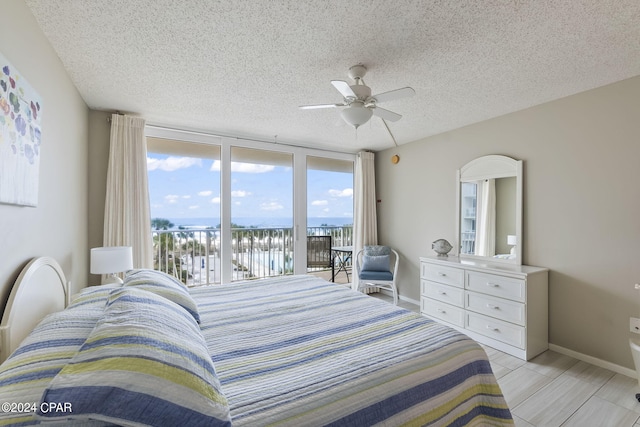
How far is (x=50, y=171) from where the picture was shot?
76.5 inches

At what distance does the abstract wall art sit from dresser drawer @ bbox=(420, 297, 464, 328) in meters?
3.78

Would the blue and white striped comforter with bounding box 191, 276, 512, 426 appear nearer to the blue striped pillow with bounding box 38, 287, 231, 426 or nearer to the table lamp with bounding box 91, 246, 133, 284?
the blue striped pillow with bounding box 38, 287, 231, 426

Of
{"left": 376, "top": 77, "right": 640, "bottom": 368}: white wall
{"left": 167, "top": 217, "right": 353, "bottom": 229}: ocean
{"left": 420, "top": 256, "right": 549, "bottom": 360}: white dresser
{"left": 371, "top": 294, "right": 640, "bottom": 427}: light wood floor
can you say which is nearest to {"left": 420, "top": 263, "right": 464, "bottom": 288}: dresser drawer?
{"left": 420, "top": 256, "right": 549, "bottom": 360}: white dresser

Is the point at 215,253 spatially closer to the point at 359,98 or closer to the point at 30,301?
the point at 30,301

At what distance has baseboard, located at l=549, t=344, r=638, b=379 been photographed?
234 centimetres

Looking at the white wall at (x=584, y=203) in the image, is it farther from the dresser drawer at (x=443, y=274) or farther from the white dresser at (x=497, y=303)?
the dresser drawer at (x=443, y=274)

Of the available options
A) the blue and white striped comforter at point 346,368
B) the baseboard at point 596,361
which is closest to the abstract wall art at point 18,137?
the blue and white striped comforter at point 346,368

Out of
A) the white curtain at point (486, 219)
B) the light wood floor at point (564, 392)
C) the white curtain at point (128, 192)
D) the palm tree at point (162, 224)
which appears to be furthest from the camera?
the palm tree at point (162, 224)

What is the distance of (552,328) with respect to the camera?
9.23ft

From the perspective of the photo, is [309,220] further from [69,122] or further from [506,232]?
[69,122]

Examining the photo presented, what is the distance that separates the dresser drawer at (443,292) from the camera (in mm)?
3191

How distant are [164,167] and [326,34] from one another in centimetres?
280

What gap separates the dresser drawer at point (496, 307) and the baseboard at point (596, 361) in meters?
0.55

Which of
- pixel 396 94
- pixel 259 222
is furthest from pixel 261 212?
pixel 396 94
